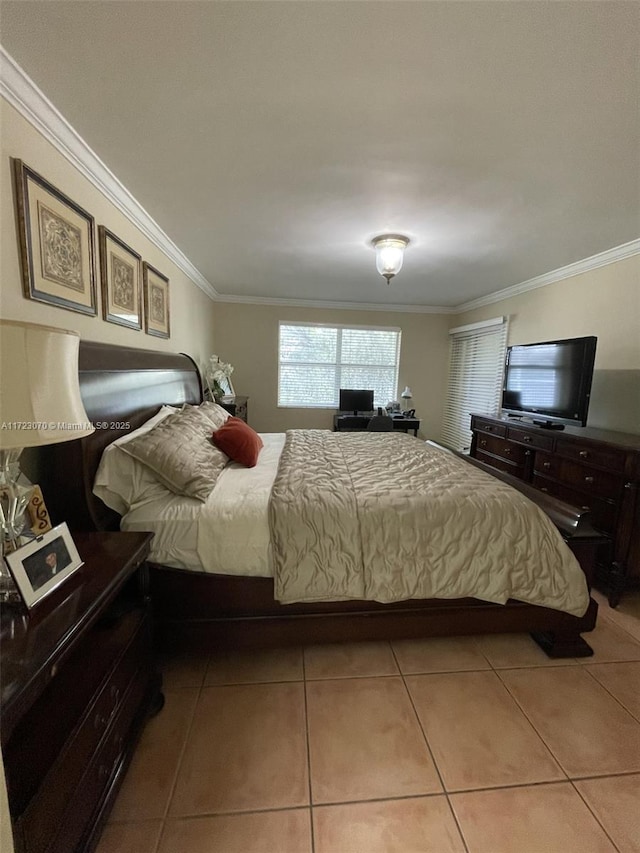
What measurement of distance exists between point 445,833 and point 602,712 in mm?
900

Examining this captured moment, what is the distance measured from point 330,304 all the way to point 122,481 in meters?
4.09

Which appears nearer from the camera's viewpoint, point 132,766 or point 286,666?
point 132,766

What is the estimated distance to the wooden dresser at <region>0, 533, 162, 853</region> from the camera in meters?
0.73

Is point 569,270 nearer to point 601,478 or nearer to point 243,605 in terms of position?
point 601,478

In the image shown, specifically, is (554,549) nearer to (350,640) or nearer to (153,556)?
(350,640)

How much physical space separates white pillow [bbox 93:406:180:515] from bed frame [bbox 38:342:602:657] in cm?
4

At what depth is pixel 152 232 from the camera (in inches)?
98.5

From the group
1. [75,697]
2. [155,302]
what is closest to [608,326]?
[155,302]

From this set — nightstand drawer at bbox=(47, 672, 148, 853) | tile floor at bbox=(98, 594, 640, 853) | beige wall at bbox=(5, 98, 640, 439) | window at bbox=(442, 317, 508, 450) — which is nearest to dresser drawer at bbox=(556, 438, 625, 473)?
beige wall at bbox=(5, 98, 640, 439)

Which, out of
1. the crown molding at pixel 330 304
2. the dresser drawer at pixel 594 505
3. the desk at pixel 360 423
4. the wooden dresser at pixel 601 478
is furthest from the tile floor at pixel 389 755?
the crown molding at pixel 330 304

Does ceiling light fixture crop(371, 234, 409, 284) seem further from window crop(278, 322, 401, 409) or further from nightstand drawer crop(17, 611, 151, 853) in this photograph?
nightstand drawer crop(17, 611, 151, 853)

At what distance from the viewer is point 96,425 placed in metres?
1.57

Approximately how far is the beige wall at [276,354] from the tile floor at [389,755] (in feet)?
12.3

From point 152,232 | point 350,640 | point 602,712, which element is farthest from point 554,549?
point 152,232
